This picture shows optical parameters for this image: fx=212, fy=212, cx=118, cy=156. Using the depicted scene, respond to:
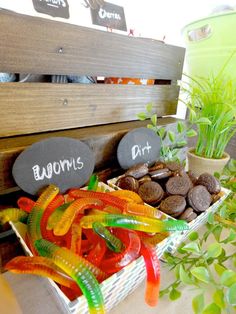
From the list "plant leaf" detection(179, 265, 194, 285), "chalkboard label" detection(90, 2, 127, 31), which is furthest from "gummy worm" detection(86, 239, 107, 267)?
"chalkboard label" detection(90, 2, 127, 31)

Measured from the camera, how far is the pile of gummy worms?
23 cm

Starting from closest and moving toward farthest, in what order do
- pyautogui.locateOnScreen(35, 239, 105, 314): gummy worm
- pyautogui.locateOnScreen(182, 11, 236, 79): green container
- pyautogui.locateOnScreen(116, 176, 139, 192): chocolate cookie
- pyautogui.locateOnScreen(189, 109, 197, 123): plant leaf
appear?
pyautogui.locateOnScreen(35, 239, 105, 314): gummy worm < pyautogui.locateOnScreen(116, 176, 139, 192): chocolate cookie < pyautogui.locateOnScreen(189, 109, 197, 123): plant leaf < pyautogui.locateOnScreen(182, 11, 236, 79): green container

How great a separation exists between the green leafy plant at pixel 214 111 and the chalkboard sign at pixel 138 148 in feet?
0.38

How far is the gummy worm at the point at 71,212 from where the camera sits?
0.27 meters

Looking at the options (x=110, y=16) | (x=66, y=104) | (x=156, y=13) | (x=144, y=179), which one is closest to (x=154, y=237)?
(x=144, y=179)

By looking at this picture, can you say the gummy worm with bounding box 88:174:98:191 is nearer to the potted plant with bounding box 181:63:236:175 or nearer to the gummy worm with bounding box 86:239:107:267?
the gummy worm with bounding box 86:239:107:267

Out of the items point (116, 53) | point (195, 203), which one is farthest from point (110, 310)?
point (116, 53)

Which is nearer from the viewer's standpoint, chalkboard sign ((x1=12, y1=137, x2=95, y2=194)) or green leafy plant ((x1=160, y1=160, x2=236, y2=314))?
green leafy plant ((x1=160, y1=160, x2=236, y2=314))

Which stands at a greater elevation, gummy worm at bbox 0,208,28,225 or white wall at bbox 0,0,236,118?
white wall at bbox 0,0,236,118

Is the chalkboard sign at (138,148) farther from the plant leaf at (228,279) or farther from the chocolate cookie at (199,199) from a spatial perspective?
the plant leaf at (228,279)

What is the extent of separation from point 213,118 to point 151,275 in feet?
1.56

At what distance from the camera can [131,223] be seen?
10.8 inches

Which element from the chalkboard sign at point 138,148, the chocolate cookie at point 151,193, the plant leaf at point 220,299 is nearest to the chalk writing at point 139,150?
the chalkboard sign at point 138,148

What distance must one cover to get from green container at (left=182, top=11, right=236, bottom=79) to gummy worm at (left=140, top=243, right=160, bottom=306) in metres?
0.64
